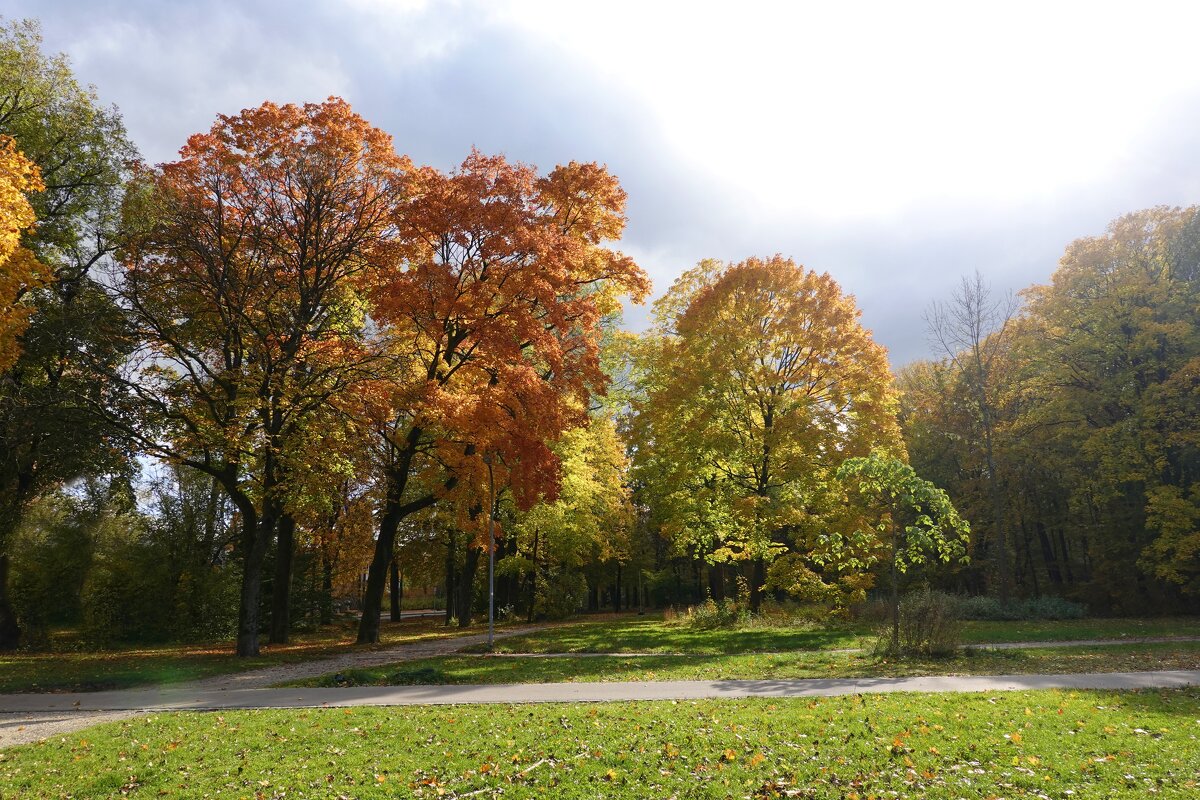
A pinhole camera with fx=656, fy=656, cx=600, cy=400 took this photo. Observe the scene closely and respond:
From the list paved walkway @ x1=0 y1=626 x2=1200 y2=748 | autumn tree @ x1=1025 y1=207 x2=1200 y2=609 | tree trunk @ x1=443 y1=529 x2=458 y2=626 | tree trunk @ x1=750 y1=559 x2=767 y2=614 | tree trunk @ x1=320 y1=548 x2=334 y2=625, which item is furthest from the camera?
tree trunk @ x1=443 y1=529 x2=458 y2=626

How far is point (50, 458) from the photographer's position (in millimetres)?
18000

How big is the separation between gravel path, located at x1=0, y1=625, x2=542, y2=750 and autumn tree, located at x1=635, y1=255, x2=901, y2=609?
9.85 meters

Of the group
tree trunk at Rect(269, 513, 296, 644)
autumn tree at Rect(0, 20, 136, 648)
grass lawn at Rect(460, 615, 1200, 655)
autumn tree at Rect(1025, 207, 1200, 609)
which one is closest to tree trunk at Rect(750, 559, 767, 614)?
grass lawn at Rect(460, 615, 1200, 655)

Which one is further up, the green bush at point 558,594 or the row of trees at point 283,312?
the row of trees at point 283,312

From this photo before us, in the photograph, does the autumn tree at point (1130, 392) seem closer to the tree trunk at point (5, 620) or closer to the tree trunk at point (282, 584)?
the tree trunk at point (282, 584)

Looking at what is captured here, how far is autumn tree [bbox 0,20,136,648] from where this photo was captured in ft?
52.9

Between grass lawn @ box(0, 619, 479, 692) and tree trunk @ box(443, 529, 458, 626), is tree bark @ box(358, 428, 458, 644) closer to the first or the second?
grass lawn @ box(0, 619, 479, 692)

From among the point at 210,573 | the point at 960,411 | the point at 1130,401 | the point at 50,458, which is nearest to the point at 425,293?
the point at 50,458

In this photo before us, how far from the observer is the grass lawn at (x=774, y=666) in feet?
38.4

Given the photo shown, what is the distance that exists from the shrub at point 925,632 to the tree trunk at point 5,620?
25.2 m

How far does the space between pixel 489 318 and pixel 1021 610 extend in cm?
2177

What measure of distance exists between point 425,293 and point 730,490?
1180cm

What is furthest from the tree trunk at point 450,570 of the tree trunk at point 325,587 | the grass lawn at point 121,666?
the grass lawn at point 121,666

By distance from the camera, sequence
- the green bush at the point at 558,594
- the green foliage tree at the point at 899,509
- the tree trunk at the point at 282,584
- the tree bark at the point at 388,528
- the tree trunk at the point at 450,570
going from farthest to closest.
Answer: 1. the tree trunk at the point at 450,570
2. the green bush at the point at 558,594
3. the tree trunk at the point at 282,584
4. the tree bark at the point at 388,528
5. the green foliage tree at the point at 899,509
